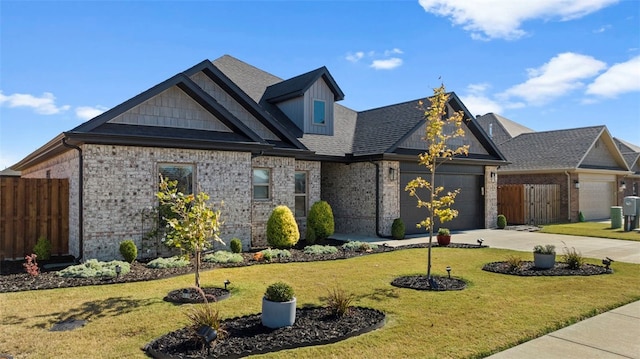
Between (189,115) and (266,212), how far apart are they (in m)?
4.29

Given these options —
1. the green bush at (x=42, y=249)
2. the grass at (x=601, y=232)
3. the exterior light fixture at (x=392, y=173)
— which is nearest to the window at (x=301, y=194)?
the exterior light fixture at (x=392, y=173)

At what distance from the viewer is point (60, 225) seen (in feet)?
39.6

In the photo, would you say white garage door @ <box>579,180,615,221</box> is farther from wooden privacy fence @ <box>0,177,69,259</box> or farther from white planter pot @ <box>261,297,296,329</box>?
wooden privacy fence @ <box>0,177,69,259</box>

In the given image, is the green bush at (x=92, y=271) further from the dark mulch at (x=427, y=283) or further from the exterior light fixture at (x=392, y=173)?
the exterior light fixture at (x=392, y=173)

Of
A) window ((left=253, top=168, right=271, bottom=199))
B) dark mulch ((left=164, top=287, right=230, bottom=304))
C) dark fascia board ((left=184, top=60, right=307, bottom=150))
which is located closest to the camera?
dark mulch ((left=164, top=287, right=230, bottom=304))

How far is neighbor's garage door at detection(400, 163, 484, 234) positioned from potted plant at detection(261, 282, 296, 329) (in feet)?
40.8

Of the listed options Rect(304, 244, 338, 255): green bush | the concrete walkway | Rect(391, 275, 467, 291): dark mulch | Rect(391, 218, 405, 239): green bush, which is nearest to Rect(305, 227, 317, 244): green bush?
Rect(304, 244, 338, 255): green bush

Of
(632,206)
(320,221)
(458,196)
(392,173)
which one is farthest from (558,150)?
(320,221)

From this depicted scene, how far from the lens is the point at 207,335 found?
17.2 ft

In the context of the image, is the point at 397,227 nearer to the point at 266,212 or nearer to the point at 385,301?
the point at 266,212

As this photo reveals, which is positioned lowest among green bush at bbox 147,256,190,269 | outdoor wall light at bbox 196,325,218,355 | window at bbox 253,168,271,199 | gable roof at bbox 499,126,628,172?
green bush at bbox 147,256,190,269

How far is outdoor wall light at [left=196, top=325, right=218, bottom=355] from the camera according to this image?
206 inches

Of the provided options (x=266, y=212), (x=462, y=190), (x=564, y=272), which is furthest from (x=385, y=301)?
(x=462, y=190)

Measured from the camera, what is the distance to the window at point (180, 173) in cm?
1234
